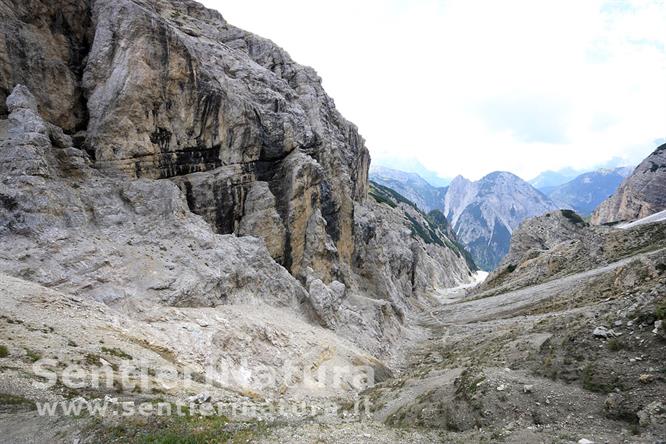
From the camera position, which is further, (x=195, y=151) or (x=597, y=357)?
(x=195, y=151)

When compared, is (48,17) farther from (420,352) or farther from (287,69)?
(420,352)

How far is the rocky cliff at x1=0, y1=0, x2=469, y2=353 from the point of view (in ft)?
110

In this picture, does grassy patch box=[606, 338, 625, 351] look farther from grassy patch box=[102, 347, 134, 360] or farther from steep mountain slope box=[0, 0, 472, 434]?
grassy patch box=[102, 347, 134, 360]

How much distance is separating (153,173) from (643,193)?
17633cm

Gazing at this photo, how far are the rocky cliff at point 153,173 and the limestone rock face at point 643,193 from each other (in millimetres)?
138216

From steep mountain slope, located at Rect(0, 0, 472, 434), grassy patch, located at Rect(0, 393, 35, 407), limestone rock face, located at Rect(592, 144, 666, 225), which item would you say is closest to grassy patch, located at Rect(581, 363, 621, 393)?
steep mountain slope, located at Rect(0, 0, 472, 434)

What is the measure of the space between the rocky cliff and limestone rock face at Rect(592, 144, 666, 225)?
138 m

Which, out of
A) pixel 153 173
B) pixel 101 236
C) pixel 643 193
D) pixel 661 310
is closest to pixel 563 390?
pixel 661 310

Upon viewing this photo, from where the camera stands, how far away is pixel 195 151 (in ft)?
160

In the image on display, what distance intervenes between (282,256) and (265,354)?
24132 millimetres

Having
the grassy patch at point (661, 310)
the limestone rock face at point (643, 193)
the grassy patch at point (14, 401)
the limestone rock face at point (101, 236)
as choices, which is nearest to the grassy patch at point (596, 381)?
the grassy patch at point (661, 310)

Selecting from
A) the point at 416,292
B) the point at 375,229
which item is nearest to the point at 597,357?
the point at 375,229

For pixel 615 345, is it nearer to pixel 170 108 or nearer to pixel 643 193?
pixel 170 108

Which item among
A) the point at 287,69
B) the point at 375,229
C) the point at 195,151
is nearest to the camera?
the point at 195,151
